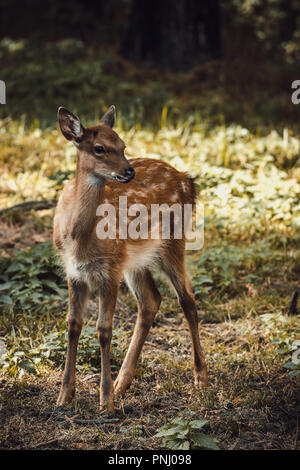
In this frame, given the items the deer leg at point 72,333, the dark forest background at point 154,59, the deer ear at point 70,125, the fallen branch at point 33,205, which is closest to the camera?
the deer ear at point 70,125

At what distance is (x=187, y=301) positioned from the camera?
4.85 metres

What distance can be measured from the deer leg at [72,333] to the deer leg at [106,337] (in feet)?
0.51

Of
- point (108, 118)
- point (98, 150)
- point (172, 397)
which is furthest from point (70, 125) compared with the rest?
point (172, 397)

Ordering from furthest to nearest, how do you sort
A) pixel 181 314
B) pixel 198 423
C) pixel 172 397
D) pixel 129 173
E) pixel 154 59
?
→ pixel 154 59
pixel 181 314
pixel 172 397
pixel 129 173
pixel 198 423

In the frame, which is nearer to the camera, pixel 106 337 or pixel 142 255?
pixel 106 337

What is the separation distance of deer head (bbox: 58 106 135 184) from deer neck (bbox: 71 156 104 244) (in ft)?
0.05

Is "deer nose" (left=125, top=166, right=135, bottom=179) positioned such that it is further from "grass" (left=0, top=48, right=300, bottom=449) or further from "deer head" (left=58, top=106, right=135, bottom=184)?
"grass" (left=0, top=48, right=300, bottom=449)

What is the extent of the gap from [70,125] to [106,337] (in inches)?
55.1

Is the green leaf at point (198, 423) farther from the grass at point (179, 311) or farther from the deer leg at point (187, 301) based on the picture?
the deer leg at point (187, 301)

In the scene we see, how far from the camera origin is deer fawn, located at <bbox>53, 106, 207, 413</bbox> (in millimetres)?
4094

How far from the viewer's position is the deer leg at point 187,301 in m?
4.63

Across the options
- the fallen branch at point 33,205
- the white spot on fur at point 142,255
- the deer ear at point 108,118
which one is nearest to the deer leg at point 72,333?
the white spot on fur at point 142,255

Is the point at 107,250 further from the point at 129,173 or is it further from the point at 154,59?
the point at 154,59

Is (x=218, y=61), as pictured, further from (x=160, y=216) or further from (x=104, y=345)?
(x=104, y=345)
